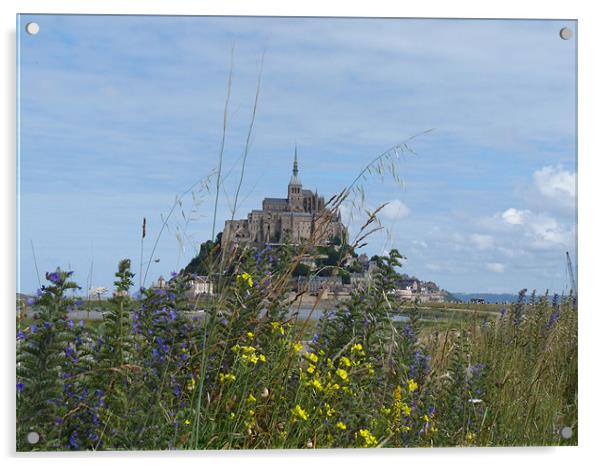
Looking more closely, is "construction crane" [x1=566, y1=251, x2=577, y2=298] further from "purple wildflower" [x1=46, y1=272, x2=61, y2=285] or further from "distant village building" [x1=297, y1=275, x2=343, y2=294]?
"purple wildflower" [x1=46, y1=272, x2=61, y2=285]

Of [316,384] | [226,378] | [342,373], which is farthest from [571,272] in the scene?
[226,378]

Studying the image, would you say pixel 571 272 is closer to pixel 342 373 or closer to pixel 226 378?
pixel 342 373

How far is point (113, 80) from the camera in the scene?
3689mm

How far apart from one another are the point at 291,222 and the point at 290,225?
0.02 m

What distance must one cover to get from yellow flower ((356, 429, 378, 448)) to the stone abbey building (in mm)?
884

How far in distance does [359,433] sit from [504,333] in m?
1.06

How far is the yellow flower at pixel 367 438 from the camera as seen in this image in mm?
3605

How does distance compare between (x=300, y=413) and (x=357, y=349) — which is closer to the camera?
(x=300, y=413)

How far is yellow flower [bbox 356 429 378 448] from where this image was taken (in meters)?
3.60

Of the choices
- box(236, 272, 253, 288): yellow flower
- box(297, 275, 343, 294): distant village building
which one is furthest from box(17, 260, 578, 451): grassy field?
box(297, 275, 343, 294): distant village building

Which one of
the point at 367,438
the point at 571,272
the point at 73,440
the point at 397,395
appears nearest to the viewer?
the point at 73,440

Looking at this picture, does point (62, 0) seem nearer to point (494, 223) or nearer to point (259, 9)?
point (259, 9)

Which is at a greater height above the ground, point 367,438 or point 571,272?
point 571,272

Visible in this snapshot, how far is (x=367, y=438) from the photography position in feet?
11.9
